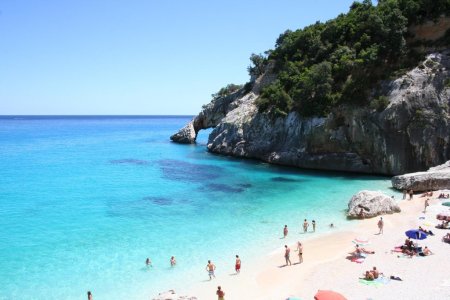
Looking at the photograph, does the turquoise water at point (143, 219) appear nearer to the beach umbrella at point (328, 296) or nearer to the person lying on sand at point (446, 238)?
the beach umbrella at point (328, 296)

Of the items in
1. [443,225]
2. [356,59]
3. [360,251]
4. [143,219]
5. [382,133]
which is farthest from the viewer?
[356,59]

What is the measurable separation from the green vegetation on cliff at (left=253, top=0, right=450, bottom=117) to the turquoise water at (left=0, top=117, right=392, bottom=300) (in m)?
9.29

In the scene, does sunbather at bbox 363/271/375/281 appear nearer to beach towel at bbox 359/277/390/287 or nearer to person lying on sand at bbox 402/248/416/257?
beach towel at bbox 359/277/390/287

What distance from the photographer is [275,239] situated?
26.1 metres

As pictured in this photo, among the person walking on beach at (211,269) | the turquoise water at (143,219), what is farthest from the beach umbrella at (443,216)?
the person walking on beach at (211,269)

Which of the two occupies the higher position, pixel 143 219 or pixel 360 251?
pixel 360 251

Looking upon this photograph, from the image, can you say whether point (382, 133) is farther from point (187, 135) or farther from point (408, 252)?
point (187, 135)

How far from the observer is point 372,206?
3006 cm

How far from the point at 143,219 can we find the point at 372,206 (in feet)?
58.1

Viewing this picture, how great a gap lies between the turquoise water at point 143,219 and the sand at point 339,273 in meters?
1.52

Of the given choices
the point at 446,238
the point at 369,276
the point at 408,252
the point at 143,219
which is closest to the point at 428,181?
the point at 446,238

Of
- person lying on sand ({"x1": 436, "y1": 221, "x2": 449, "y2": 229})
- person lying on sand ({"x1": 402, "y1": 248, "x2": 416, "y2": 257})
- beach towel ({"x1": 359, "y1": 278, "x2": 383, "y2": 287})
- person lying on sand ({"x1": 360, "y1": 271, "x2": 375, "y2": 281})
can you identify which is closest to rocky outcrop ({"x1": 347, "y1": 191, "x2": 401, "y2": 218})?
person lying on sand ({"x1": 436, "y1": 221, "x2": 449, "y2": 229})

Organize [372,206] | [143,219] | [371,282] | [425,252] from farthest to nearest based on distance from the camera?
[143,219]
[372,206]
[425,252]
[371,282]

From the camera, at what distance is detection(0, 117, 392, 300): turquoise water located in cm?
2073
